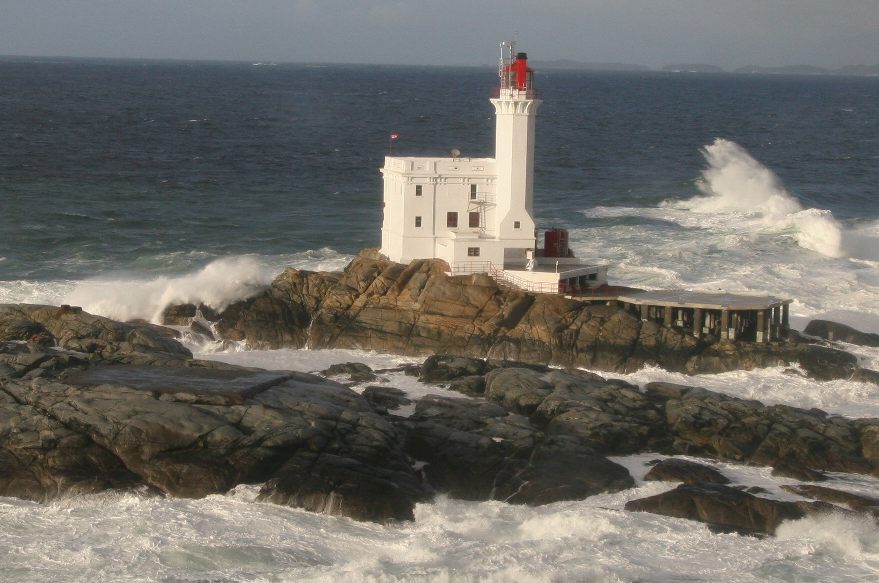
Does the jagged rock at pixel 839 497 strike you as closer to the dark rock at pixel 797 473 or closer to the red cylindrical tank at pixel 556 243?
the dark rock at pixel 797 473

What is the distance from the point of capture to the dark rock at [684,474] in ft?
83.0

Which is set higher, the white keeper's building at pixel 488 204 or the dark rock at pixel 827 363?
the white keeper's building at pixel 488 204

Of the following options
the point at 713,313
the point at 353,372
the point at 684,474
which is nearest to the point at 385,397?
the point at 353,372

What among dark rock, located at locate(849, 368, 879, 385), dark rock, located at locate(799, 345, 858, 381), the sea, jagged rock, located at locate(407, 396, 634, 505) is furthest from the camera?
dark rock, located at locate(799, 345, 858, 381)

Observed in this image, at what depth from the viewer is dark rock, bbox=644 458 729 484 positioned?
25.3 m

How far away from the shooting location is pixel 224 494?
2381 centimetres

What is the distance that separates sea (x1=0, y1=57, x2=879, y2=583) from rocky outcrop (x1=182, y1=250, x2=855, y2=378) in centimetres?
70

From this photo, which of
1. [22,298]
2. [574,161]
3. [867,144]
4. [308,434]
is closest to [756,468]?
[308,434]

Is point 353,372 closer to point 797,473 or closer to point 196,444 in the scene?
point 196,444

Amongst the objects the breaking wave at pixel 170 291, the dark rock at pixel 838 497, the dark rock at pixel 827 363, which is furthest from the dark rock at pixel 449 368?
the dark rock at pixel 827 363

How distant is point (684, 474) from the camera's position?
25.4 m

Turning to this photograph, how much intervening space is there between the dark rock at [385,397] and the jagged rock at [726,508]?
240 inches

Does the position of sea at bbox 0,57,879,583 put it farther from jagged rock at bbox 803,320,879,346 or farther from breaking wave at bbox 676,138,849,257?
jagged rock at bbox 803,320,879,346

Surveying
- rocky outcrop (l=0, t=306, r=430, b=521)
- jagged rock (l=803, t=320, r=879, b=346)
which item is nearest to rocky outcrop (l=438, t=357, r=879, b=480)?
rocky outcrop (l=0, t=306, r=430, b=521)
